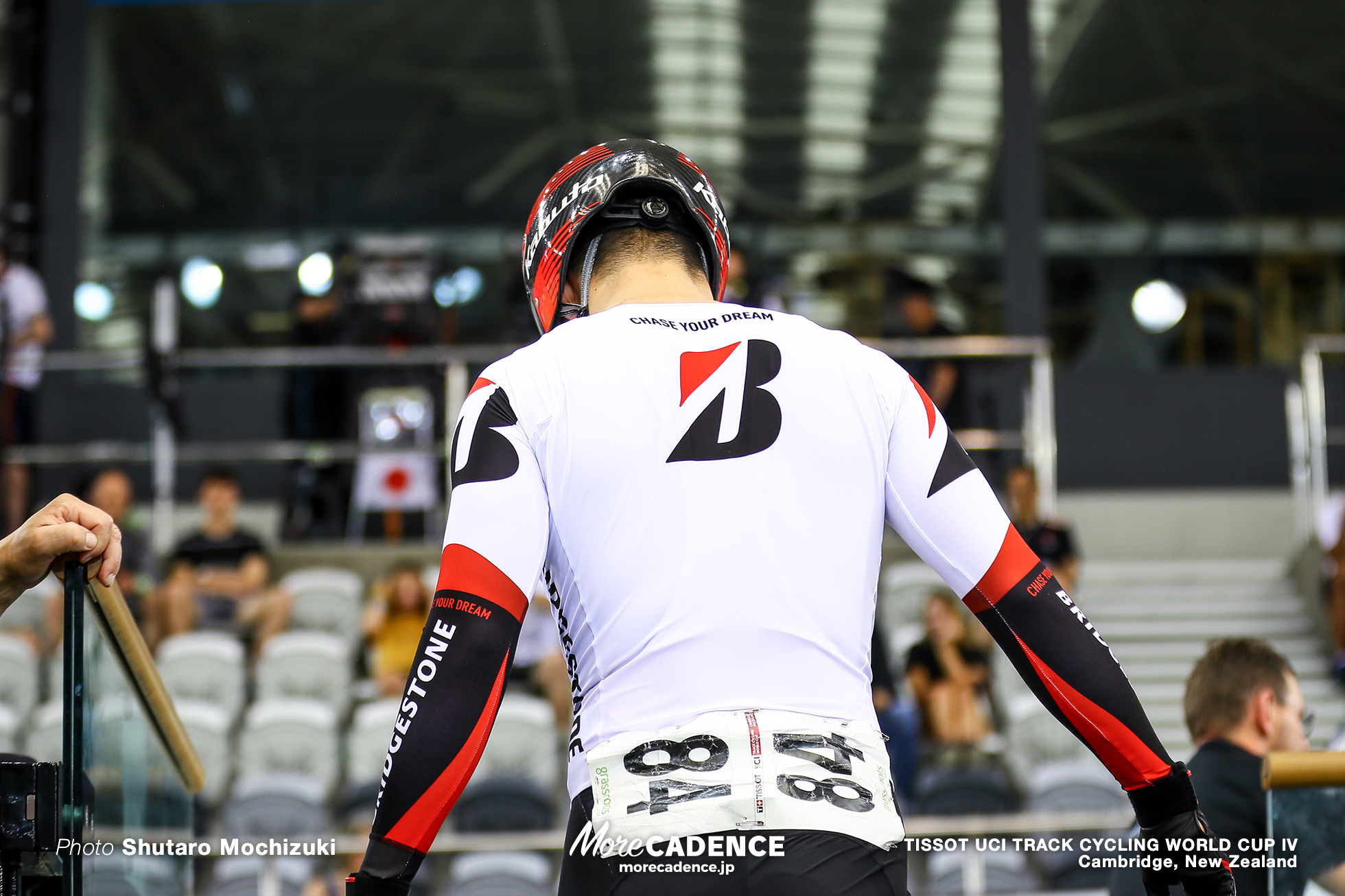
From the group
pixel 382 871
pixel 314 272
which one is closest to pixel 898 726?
pixel 382 871

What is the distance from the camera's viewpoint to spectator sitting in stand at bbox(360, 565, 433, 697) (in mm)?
7426

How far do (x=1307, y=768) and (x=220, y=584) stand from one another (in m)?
6.82

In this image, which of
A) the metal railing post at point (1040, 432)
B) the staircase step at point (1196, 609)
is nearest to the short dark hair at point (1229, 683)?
the metal railing post at point (1040, 432)

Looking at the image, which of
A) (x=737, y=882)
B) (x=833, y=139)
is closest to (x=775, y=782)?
(x=737, y=882)

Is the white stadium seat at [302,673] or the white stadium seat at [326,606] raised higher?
the white stadium seat at [326,606]

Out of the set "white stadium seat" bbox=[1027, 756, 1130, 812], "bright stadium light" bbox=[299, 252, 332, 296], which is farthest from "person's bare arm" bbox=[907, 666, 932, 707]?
"bright stadium light" bbox=[299, 252, 332, 296]

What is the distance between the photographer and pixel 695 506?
1.54 meters

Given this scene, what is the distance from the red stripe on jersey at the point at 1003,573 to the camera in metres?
1.71

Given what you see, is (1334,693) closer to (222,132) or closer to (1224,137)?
(1224,137)

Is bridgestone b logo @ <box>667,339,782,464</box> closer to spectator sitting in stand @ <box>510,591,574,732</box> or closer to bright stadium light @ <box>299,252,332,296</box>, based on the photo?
spectator sitting in stand @ <box>510,591,574,732</box>

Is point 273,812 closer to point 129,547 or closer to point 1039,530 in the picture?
point 129,547

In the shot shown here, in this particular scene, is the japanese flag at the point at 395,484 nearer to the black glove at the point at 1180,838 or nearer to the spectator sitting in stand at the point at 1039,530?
the spectator sitting in stand at the point at 1039,530

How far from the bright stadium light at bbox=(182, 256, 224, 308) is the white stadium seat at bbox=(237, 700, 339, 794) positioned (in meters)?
7.08

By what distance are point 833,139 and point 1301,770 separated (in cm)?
1160
